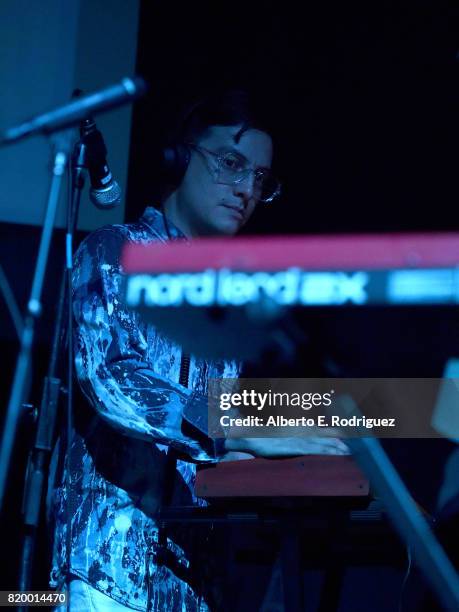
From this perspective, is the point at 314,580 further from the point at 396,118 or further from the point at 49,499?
the point at 396,118

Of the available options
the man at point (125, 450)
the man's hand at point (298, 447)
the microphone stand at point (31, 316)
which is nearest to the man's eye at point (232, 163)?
the man at point (125, 450)

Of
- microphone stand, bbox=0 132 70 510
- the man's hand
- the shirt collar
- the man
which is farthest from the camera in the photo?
the shirt collar

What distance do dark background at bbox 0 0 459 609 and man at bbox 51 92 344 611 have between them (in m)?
0.72

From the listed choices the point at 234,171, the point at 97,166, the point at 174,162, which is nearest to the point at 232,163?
the point at 234,171

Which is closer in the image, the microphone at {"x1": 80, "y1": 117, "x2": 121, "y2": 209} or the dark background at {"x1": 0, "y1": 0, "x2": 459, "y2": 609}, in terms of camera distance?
the microphone at {"x1": 80, "y1": 117, "x2": 121, "y2": 209}

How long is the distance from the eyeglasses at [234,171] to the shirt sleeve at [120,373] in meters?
0.39

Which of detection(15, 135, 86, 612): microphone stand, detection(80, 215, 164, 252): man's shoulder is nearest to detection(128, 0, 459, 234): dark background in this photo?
detection(80, 215, 164, 252): man's shoulder

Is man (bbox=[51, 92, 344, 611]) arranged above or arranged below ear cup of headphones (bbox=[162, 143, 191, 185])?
below

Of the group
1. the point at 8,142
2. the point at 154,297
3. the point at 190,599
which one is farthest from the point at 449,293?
the point at 8,142

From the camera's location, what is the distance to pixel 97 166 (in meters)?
1.64

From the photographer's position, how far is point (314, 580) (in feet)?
7.20

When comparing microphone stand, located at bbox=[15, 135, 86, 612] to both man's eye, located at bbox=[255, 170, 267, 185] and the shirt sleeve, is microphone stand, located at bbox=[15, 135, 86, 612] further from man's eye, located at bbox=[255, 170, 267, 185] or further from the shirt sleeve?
man's eye, located at bbox=[255, 170, 267, 185]

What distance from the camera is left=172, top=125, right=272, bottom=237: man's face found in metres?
1.85

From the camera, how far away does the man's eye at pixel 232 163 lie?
190 centimetres
